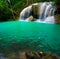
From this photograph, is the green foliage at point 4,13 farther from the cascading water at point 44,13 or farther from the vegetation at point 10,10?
the cascading water at point 44,13

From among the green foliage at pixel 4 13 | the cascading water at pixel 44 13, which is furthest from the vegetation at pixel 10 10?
the cascading water at pixel 44 13

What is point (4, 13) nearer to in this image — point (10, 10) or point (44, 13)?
point (10, 10)

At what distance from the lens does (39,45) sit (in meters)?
11.5

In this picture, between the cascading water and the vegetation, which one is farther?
the vegetation

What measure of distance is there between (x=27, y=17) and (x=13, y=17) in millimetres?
3156

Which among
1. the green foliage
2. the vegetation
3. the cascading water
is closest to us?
the cascading water

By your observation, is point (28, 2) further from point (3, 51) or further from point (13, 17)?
point (3, 51)

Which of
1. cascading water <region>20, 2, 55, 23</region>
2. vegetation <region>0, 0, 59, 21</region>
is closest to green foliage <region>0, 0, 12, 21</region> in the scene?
vegetation <region>0, 0, 59, 21</region>

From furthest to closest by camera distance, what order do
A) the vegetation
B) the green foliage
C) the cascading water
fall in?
the vegetation < the green foliage < the cascading water

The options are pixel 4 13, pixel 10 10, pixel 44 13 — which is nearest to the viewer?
pixel 44 13

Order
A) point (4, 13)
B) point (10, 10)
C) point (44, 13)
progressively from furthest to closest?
point (10, 10)
point (4, 13)
point (44, 13)

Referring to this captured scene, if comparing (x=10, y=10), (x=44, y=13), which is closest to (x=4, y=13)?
(x=10, y=10)

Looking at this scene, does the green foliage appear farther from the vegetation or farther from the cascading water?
the cascading water

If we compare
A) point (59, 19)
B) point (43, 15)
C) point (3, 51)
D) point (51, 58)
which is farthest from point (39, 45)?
point (43, 15)
